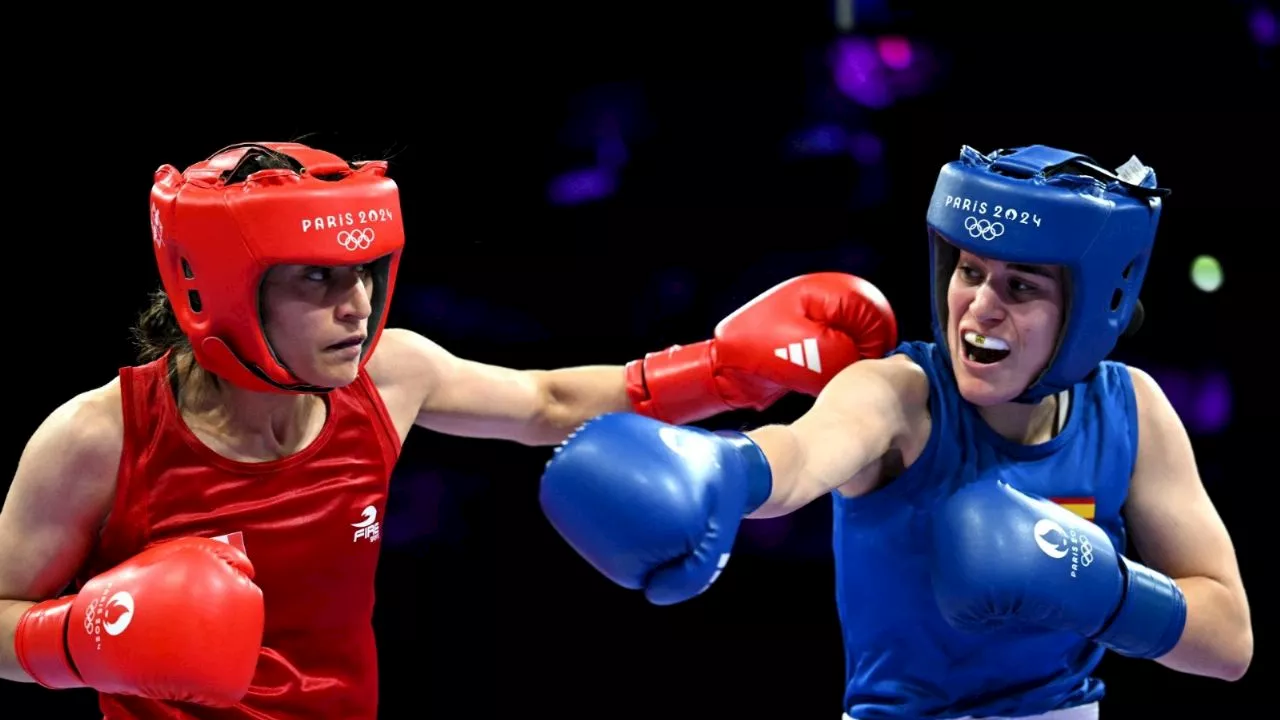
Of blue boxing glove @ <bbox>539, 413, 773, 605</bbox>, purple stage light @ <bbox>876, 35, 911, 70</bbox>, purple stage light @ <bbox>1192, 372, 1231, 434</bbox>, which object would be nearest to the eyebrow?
blue boxing glove @ <bbox>539, 413, 773, 605</bbox>

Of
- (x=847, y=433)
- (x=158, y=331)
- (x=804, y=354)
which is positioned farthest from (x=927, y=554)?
(x=158, y=331)

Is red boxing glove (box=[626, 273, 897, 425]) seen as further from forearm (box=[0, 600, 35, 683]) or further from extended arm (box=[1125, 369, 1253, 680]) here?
forearm (box=[0, 600, 35, 683])

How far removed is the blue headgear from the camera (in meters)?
2.47

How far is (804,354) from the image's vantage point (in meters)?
2.83

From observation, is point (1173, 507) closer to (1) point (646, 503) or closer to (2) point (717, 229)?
(1) point (646, 503)

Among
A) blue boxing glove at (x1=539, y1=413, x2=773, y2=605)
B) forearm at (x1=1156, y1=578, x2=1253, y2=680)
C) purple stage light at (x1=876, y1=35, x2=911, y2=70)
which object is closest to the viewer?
blue boxing glove at (x1=539, y1=413, x2=773, y2=605)

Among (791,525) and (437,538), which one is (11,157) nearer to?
(437,538)

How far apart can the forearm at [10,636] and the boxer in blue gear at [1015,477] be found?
108 centimetres

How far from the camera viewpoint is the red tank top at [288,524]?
2475 millimetres

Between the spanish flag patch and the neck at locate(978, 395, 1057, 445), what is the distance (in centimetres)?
11

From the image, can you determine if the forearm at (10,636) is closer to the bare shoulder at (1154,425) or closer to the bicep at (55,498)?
the bicep at (55,498)

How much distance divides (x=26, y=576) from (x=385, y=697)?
4.78 ft

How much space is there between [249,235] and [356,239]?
16cm

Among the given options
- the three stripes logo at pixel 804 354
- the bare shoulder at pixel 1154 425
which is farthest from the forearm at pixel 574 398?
the bare shoulder at pixel 1154 425
